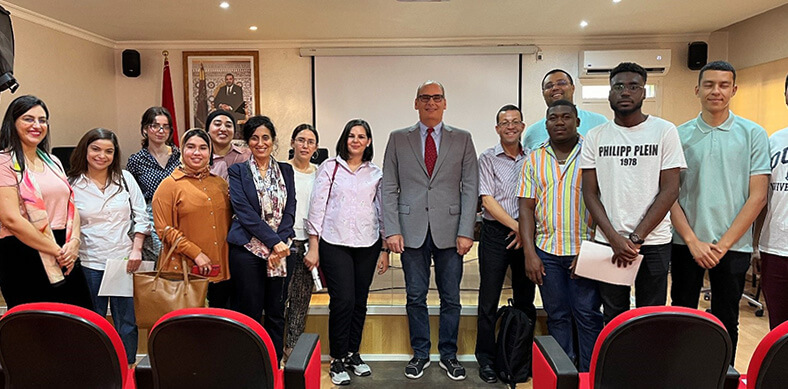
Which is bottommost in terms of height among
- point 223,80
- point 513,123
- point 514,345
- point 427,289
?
point 514,345

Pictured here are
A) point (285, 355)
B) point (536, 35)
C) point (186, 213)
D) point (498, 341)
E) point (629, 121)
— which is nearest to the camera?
point (629, 121)

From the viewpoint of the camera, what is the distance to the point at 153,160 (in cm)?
290

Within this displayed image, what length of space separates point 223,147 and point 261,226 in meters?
0.73

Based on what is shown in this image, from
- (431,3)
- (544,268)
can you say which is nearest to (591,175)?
(544,268)

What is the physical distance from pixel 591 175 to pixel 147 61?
6.43 metres

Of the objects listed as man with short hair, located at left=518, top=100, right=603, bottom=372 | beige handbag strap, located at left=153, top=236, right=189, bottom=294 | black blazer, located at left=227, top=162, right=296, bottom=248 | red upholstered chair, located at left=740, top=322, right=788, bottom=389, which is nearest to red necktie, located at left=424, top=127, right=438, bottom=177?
man with short hair, located at left=518, top=100, right=603, bottom=372

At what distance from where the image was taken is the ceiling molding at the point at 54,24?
495cm

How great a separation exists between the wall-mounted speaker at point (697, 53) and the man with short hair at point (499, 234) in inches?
189

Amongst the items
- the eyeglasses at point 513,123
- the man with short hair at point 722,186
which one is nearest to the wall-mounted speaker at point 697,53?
the man with short hair at point 722,186

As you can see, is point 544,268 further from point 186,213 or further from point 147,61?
point 147,61

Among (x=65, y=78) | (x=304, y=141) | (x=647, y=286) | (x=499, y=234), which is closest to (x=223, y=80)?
(x=65, y=78)

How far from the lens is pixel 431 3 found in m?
4.82

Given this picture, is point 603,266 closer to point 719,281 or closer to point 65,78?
point 719,281

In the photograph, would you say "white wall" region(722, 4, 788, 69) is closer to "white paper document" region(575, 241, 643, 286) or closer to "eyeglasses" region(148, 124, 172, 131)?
"white paper document" region(575, 241, 643, 286)
